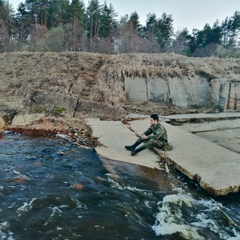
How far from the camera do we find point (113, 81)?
1325cm

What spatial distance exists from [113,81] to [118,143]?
712 centimetres

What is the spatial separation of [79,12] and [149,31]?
1208 cm

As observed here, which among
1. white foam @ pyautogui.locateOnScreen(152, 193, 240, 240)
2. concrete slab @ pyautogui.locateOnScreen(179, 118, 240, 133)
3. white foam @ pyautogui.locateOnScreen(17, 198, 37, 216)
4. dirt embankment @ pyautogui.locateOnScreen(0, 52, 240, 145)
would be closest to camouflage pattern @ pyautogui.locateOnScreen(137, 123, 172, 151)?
white foam @ pyautogui.locateOnScreen(152, 193, 240, 240)

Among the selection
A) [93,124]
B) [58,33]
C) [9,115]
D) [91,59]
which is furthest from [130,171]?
[58,33]

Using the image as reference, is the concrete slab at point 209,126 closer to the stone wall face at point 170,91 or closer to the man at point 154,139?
the man at point 154,139

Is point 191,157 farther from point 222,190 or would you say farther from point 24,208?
point 24,208

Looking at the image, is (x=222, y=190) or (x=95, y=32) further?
(x=95, y=32)

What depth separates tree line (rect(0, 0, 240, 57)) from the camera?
87.8 ft

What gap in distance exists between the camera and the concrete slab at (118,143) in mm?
5624

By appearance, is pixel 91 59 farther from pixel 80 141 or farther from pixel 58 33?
pixel 58 33

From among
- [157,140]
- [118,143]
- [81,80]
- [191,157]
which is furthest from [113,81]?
[191,157]

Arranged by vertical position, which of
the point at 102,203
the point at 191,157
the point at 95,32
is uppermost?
the point at 95,32

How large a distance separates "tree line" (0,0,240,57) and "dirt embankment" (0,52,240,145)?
8.66 meters

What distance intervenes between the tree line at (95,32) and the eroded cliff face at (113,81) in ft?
29.5
